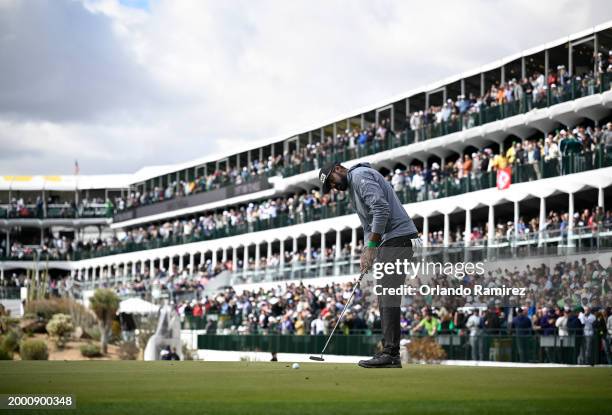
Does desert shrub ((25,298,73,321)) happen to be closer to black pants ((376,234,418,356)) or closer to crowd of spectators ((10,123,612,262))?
crowd of spectators ((10,123,612,262))

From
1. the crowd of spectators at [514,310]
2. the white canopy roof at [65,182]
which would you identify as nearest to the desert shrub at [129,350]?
the crowd of spectators at [514,310]

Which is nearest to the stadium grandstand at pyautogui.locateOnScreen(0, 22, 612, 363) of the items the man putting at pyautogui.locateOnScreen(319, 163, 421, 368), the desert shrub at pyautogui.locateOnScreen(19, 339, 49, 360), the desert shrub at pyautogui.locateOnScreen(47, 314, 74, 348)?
the desert shrub at pyautogui.locateOnScreen(47, 314, 74, 348)

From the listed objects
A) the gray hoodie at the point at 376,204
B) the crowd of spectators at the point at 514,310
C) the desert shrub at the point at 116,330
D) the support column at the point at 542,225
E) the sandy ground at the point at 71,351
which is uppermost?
the support column at the point at 542,225

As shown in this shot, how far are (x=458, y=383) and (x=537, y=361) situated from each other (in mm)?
14226

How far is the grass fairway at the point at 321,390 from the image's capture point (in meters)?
6.75

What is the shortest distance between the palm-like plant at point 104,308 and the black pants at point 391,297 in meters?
36.4

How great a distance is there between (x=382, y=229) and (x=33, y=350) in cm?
2956

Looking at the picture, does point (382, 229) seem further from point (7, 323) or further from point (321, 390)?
point (7, 323)

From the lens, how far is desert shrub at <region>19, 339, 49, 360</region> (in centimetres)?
3784

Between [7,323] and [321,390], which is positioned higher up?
[7,323]

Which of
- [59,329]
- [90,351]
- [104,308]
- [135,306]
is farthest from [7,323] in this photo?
[90,351]

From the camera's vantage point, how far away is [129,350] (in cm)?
4100

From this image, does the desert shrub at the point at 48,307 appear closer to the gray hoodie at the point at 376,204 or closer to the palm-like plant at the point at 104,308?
the palm-like plant at the point at 104,308

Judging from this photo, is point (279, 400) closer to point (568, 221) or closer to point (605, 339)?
point (605, 339)
